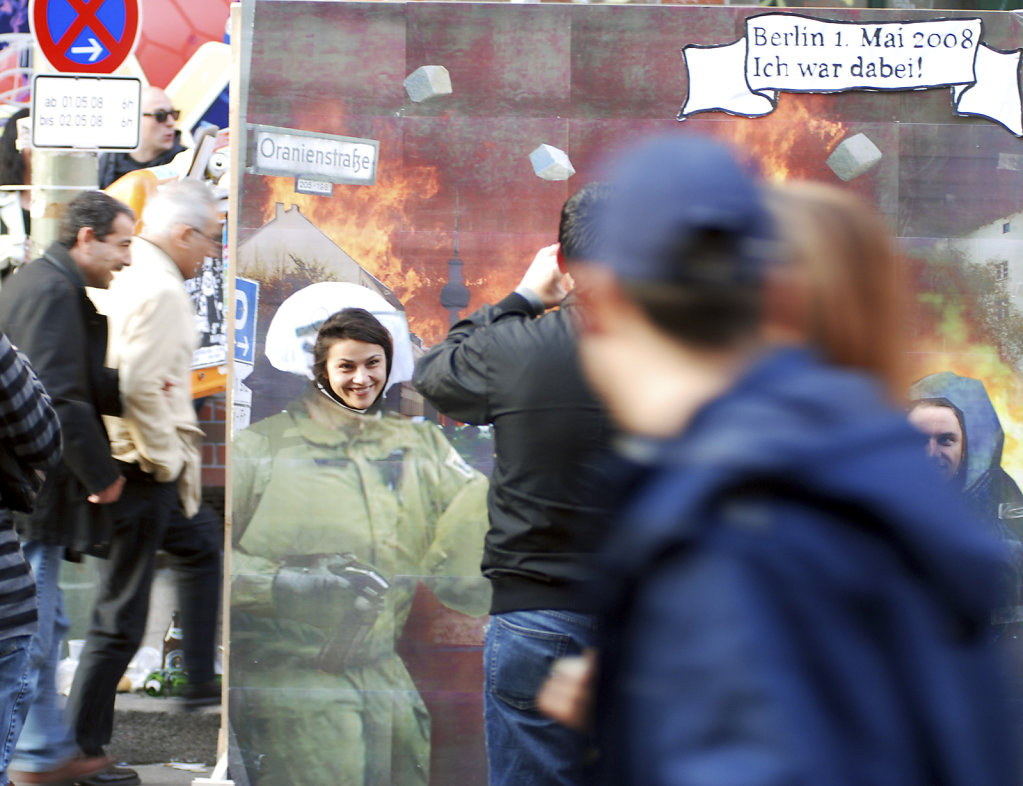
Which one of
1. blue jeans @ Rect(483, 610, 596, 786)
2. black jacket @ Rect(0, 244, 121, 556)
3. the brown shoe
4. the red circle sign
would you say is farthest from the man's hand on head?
the red circle sign

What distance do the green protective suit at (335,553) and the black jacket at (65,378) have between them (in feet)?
1.64

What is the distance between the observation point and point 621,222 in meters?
1.20

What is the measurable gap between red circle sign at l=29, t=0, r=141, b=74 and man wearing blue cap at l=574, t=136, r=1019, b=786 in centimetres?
441

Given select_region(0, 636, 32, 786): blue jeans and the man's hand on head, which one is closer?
select_region(0, 636, 32, 786): blue jeans

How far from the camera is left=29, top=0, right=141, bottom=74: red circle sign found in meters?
5.02

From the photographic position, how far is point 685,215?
3.79 feet

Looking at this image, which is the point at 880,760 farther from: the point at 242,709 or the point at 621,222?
the point at 242,709

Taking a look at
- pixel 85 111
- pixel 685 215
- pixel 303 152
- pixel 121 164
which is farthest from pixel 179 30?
pixel 685 215

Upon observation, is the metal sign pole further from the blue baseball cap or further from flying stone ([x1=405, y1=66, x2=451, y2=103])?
the blue baseball cap

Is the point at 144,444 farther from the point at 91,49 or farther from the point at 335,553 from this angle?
the point at 91,49

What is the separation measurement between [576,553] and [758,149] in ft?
6.30

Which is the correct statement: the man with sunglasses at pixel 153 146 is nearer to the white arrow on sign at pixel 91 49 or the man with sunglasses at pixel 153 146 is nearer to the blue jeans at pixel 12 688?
the white arrow on sign at pixel 91 49

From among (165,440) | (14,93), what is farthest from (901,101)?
(14,93)

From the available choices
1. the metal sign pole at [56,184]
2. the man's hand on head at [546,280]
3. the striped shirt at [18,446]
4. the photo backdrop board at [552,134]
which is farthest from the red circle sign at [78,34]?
the man's hand on head at [546,280]
